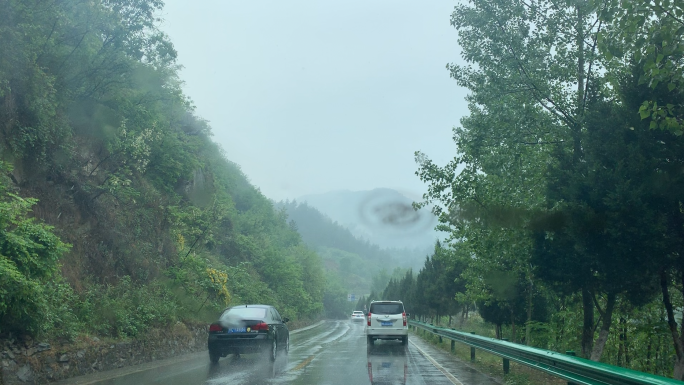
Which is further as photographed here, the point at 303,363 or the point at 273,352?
the point at 273,352

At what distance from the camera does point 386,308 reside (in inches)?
931

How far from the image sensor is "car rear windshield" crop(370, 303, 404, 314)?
2340cm

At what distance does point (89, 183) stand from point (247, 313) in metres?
10.2

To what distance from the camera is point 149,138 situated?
78.4 feet

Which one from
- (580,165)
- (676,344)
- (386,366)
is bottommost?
(386,366)

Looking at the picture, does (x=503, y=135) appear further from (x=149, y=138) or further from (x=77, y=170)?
(x=77, y=170)

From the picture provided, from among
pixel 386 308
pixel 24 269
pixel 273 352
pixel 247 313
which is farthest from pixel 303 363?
pixel 386 308

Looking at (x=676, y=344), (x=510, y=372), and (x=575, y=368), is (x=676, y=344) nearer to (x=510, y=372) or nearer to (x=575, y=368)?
(x=575, y=368)

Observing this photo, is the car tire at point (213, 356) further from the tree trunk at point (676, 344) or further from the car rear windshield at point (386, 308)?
the tree trunk at point (676, 344)

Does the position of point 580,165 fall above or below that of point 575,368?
above

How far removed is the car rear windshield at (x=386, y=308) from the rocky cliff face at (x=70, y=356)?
849 centimetres

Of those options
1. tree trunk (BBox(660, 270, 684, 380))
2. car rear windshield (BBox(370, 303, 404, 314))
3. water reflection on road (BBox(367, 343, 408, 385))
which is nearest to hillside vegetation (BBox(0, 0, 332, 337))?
water reflection on road (BBox(367, 343, 408, 385))

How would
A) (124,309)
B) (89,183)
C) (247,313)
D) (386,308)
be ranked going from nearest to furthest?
1. (247,313)
2. (124,309)
3. (89,183)
4. (386,308)

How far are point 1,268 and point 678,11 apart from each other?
11430 millimetres
